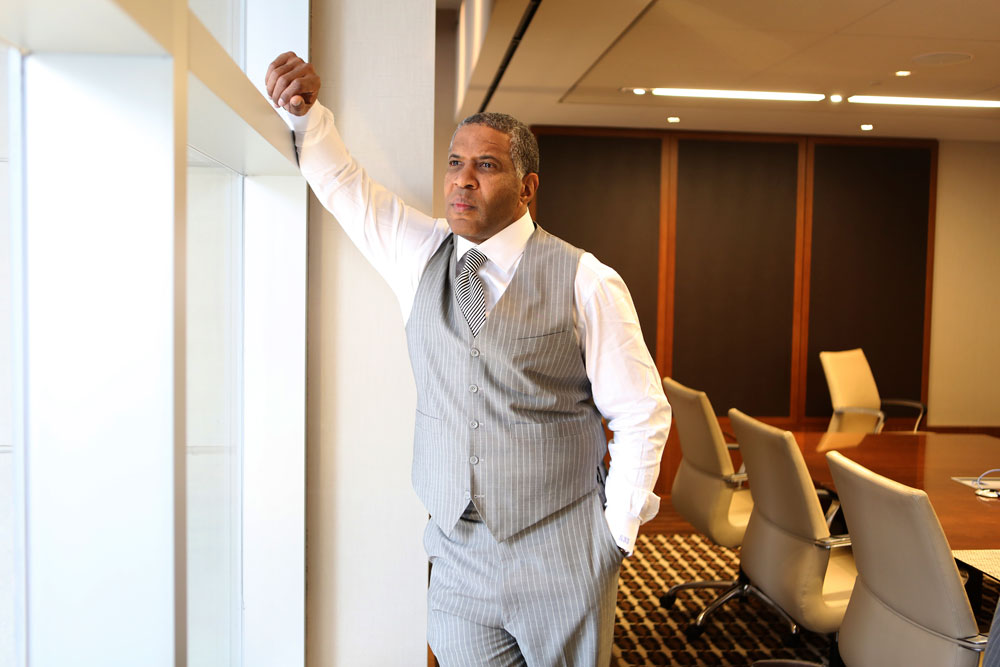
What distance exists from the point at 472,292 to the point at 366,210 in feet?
0.98

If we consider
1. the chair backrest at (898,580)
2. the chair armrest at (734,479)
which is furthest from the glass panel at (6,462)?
the chair armrest at (734,479)

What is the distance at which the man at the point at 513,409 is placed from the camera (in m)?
1.70

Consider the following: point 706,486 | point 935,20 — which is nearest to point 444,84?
point 935,20

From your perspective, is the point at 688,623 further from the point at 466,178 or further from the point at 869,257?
the point at 869,257

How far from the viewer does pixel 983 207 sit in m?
6.83

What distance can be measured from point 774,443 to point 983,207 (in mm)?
5238

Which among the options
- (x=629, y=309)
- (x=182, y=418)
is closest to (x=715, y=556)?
(x=629, y=309)

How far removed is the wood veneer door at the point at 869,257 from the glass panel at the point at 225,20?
5536 millimetres

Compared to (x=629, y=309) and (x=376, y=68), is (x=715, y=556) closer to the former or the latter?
(x=629, y=309)

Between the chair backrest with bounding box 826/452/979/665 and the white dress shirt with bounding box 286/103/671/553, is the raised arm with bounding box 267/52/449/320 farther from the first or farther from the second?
the chair backrest with bounding box 826/452/979/665

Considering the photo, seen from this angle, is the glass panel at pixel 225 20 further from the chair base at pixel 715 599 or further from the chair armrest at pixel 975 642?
the chair base at pixel 715 599

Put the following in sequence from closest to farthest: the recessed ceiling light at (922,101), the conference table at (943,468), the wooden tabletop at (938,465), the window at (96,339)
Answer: the window at (96,339)
the conference table at (943,468)
the wooden tabletop at (938,465)
the recessed ceiling light at (922,101)

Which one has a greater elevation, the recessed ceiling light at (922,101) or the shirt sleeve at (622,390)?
the recessed ceiling light at (922,101)

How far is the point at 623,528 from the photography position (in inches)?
69.5
